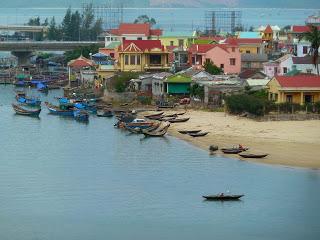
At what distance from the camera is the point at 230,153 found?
129 feet

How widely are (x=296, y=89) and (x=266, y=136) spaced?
605 centimetres

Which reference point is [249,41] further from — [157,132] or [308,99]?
[157,132]

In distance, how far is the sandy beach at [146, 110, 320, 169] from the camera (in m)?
38.3

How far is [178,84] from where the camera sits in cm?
5397

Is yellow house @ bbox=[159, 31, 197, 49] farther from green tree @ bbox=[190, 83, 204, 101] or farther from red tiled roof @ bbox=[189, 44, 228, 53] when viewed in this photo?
green tree @ bbox=[190, 83, 204, 101]

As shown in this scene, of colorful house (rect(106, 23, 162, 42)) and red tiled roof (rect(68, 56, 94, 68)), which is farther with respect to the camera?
colorful house (rect(106, 23, 162, 42))

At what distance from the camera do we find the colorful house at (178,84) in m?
53.7

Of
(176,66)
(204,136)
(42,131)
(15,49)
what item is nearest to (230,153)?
(204,136)

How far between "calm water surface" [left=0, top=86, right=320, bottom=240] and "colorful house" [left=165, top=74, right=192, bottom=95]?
32.9 ft

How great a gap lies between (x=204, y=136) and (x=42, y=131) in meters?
8.28

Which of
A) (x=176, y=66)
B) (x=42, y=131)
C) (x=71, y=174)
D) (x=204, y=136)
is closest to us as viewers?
(x=71, y=174)

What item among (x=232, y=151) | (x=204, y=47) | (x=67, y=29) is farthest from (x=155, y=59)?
(x=67, y=29)

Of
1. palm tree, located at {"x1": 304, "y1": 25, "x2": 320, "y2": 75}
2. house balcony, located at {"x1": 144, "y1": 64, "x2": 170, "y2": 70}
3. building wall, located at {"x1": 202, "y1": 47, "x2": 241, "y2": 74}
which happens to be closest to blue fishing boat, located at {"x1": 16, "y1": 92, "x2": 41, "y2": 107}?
house balcony, located at {"x1": 144, "y1": 64, "x2": 170, "y2": 70}

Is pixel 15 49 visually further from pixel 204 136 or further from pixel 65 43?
pixel 204 136
